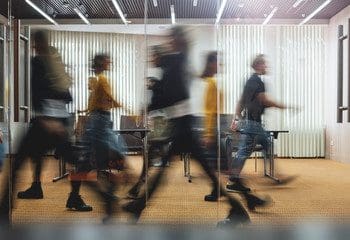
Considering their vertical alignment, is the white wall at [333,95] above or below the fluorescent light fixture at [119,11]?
below

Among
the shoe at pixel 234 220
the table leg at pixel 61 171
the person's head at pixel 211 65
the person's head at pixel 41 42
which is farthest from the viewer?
the person's head at pixel 211 65

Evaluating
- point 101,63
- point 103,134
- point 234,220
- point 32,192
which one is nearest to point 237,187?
point 234,220

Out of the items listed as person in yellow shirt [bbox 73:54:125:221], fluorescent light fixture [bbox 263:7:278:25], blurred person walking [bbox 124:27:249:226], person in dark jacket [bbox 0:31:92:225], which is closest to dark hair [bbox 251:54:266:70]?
fluorescent light fixture [bbox 263:7:278:25]

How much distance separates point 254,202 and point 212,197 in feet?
1.36

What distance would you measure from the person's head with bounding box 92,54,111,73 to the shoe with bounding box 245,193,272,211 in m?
1.81

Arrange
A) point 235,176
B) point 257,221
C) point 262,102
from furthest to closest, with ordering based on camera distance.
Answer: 1. point 235,176
2. point 262,102
3. point 257,221

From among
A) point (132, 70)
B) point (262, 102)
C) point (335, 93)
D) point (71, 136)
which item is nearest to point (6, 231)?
point (71, 136)

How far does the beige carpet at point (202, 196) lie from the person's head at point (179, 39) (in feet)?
3.08

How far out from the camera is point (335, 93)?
4.88 meters

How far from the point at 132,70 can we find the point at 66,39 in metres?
0.67

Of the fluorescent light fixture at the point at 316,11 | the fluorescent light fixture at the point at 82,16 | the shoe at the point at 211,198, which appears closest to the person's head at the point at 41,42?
the fluorescent light fixture at the point at 82,16

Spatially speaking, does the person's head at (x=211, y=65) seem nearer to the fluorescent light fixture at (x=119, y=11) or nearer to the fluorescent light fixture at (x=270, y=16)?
the fluorescent light fixture at (x=270, y=16)

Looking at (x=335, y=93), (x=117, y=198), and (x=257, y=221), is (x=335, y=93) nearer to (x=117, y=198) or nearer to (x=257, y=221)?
(x=257, y=221)

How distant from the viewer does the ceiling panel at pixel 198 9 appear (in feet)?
15.8
